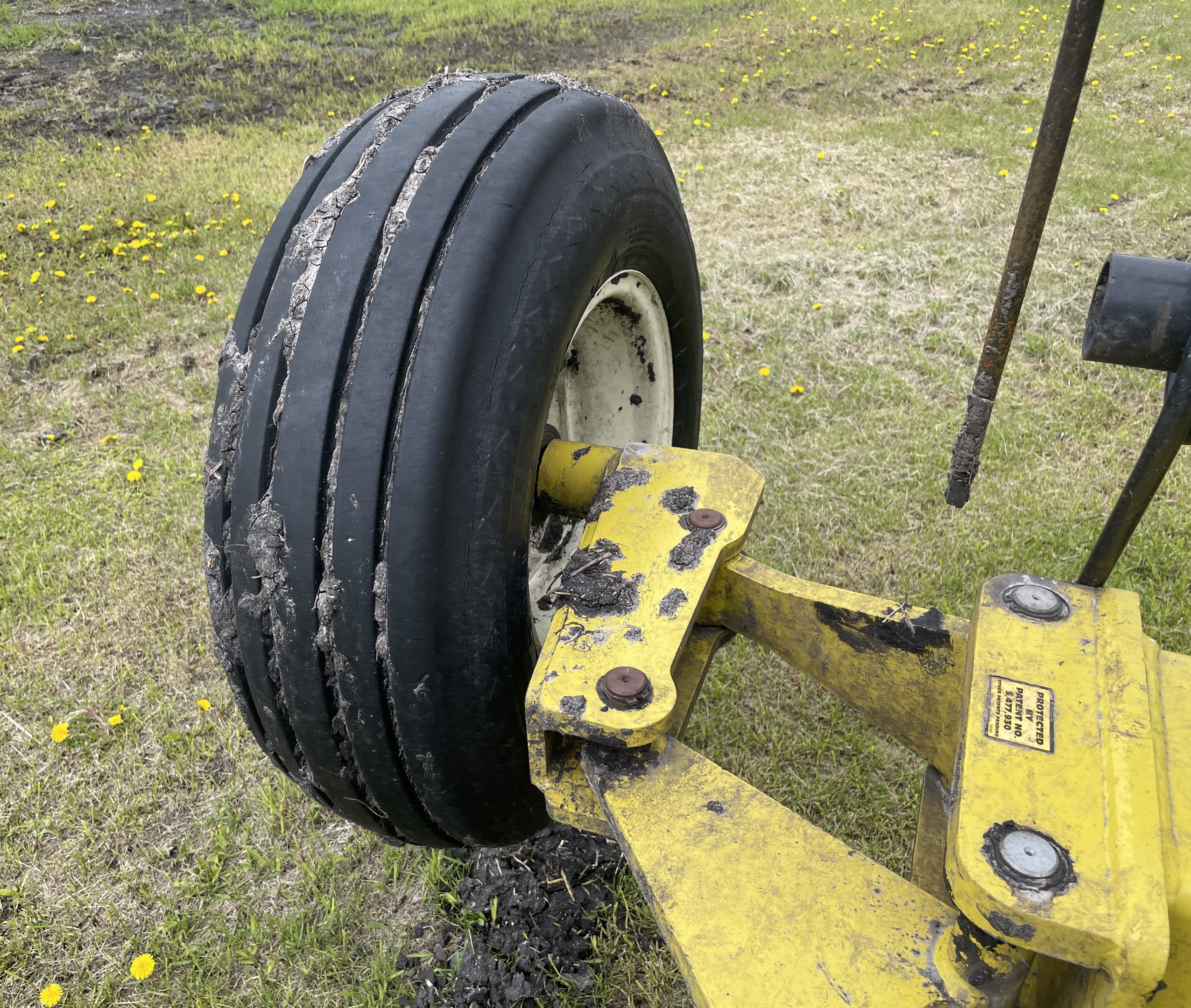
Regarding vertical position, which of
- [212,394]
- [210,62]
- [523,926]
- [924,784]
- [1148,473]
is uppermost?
[210,62]

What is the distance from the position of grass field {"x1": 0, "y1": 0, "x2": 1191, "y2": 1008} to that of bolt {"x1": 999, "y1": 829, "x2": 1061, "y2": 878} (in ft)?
3.37

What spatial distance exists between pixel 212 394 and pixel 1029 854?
353 cm

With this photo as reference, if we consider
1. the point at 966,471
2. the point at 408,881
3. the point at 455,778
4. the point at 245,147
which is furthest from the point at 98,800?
the point at 245,147

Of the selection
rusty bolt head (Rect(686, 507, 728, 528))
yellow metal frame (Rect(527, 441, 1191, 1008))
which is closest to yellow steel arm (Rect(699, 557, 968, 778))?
yellow metal frame (Rect(527, 441, 1191, 1008))

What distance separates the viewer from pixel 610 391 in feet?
6.95

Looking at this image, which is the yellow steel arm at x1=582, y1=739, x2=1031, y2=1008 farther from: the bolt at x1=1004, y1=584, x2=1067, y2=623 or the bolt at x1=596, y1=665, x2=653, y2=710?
the bolt at x1=1004, y1=584, x2=1067, y2=623

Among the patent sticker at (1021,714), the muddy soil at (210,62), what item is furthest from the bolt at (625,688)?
the muddy soil at (210,62)

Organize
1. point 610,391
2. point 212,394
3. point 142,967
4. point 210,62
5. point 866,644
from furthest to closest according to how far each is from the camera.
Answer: point 210,62 < point 212,394 < point 610,391 < point 142,967 < point 866,644

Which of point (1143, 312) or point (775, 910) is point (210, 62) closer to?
point (1143, 312)

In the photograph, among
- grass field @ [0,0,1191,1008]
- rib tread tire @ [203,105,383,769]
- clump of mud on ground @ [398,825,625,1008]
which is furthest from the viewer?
grass field @ [0,0,1191,1008]

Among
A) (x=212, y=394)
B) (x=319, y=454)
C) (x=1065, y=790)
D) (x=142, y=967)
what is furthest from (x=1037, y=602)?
(x=212, y=394)

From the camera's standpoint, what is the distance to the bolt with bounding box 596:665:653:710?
1193 mm

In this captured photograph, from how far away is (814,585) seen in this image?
154 centimetres

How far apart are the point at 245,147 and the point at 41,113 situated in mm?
2177
